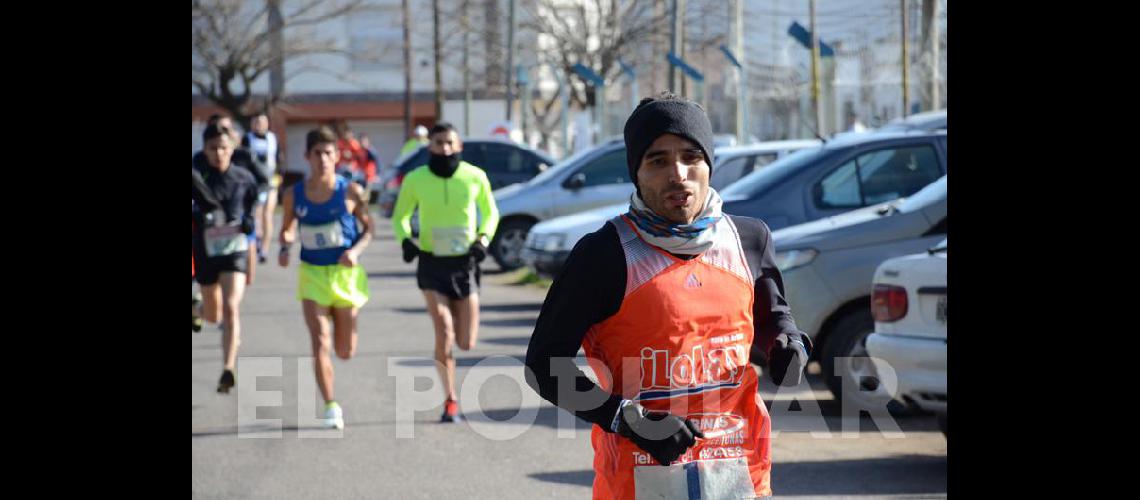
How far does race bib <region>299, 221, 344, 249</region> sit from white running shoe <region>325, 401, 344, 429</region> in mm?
987

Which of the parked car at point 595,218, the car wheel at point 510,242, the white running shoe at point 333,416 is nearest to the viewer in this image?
the white running shoe at point 333,416

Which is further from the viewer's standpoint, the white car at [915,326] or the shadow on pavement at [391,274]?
the shadow on pavement at [391,274]

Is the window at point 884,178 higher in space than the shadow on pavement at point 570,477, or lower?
higher

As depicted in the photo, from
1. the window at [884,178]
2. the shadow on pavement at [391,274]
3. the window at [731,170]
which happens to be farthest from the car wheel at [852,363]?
the shadow on pavement at [391,274]

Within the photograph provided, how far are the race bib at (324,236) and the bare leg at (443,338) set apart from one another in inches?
25.0

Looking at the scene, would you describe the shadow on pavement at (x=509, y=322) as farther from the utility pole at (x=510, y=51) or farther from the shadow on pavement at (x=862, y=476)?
the utility pole at (x=510, y=51)

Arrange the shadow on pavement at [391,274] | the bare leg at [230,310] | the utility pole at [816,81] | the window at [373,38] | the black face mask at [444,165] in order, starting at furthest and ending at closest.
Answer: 1. the window at [373,38]
2. the shadow on pavement at [391,274]
3. the utility pole at [816,81]
4. the bare leg at [230,310]
5. the black face mask at [444,165]

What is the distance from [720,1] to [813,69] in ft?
75.6

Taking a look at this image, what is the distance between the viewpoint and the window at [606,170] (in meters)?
19.5

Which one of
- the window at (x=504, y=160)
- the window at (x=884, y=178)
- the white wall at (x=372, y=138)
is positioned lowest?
the window at (x=884, y=178)
